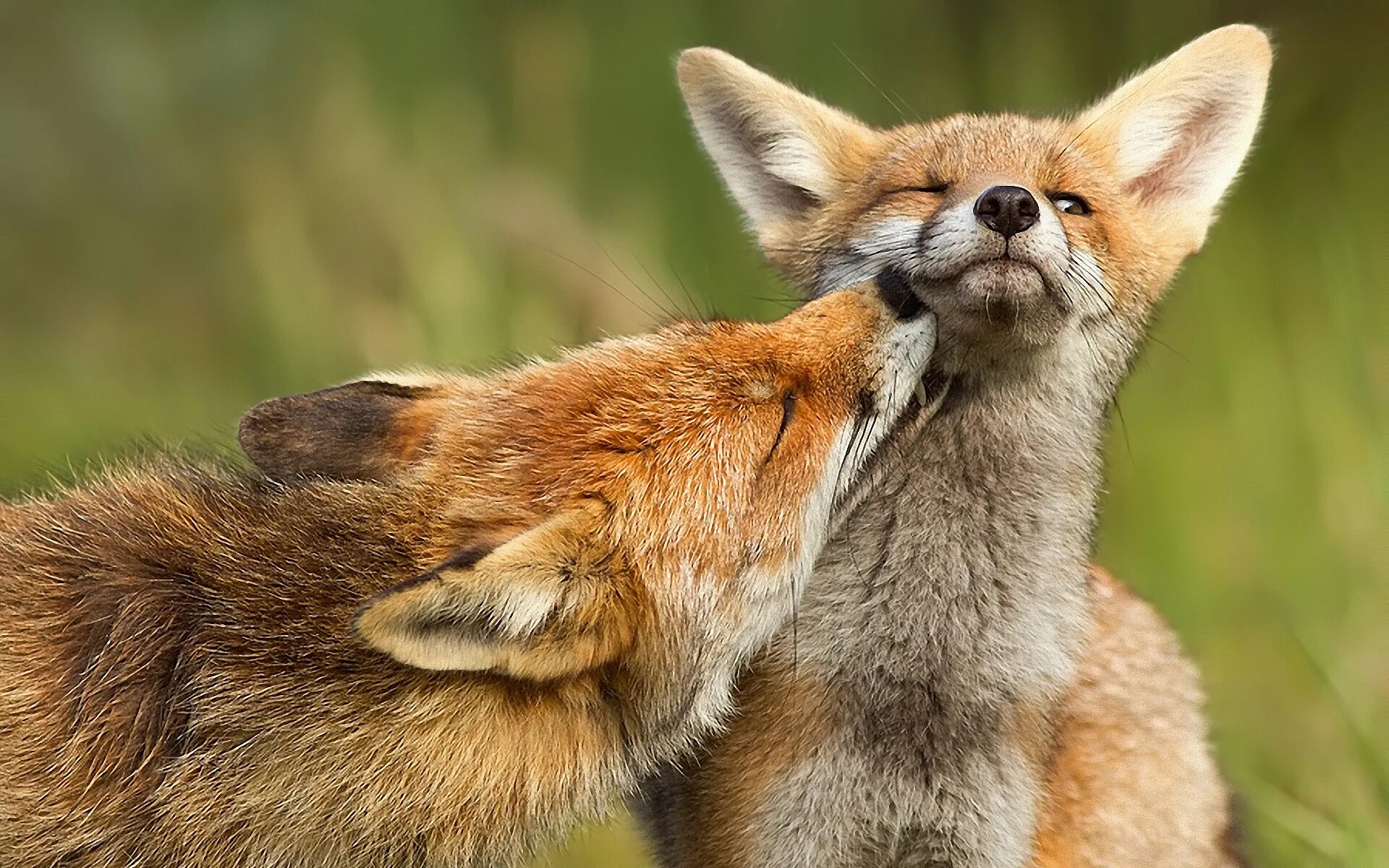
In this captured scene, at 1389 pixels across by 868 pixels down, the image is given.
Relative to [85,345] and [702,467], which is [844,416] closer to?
[702,467]

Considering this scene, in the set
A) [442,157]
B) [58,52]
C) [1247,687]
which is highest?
[58,52]

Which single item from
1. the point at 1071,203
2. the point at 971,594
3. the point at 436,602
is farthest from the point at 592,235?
Answer: the point at 436,602

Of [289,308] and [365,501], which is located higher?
[289,308]

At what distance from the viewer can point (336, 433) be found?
3.61 metres

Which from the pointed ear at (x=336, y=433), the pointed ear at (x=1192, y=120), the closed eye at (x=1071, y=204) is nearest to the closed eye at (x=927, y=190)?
the closed eye at (x=1071, y=204)

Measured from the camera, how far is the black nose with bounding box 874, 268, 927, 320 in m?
3.55

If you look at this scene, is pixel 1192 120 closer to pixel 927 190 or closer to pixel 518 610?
pixel 927 190

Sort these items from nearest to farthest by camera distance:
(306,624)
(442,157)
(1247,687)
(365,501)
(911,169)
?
(306,624), (365,501), (911,169), (1247,687), (442,157)

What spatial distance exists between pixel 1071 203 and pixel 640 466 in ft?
4.70

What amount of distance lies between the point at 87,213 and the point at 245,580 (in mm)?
5873

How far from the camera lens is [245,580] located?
313 cm

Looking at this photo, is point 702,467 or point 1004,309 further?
point 1004,309

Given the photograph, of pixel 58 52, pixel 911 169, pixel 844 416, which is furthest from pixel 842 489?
pixel 58 52

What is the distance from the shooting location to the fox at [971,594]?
11.8ft
